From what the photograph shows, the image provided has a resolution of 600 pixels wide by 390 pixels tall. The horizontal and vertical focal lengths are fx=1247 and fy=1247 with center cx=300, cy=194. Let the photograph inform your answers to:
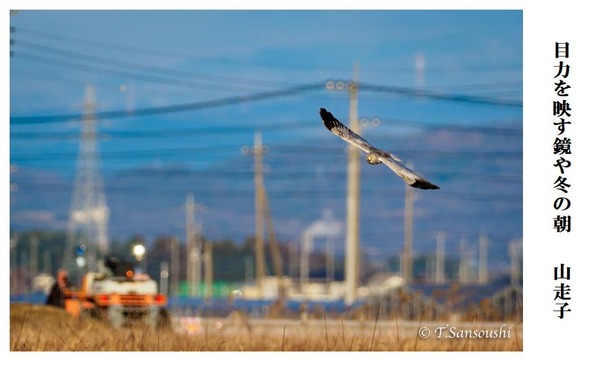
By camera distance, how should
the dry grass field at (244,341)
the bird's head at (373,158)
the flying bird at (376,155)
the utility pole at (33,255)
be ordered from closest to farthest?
the flying bird at (376,155), the bird's head at (373,158), the dry grass field at (244,341), the utility pole at (33,255)

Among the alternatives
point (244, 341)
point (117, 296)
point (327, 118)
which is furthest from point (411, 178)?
point (117, 296)

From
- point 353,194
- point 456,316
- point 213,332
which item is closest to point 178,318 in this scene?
point 213,332

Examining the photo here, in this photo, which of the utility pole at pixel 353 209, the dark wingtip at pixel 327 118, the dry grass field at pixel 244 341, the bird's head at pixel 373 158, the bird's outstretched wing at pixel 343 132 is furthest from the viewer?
the utility pole at pixel 353 209

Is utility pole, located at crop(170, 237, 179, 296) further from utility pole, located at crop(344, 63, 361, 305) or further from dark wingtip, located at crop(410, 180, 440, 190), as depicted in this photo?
dark wingtip, located at crop(410, 180, 440, 190)

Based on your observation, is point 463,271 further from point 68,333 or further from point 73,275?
point 68,333

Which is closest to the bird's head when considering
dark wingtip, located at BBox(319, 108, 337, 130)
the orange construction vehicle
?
dark wingtip, located at BBox(319, 108, 337, 130)

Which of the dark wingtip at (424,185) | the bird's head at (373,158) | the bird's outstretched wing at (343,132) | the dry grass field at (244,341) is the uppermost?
the bird's outstretched wing at (343,132)

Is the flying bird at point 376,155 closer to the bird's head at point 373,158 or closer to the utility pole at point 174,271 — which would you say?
the bird's head at point 373,158

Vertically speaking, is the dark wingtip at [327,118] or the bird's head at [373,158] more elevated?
the dark wingtip at [327,118]

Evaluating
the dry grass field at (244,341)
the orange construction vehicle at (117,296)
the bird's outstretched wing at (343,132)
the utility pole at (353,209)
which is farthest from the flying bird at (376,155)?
the utility pole at (353,209)

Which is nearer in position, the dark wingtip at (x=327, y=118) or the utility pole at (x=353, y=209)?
the dark wingtip at (x=327, y=118)
